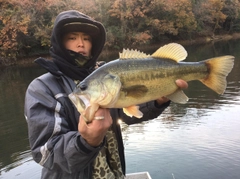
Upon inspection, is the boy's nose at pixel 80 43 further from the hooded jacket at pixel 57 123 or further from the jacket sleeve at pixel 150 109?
the jacket sleeve at pixel 150 109

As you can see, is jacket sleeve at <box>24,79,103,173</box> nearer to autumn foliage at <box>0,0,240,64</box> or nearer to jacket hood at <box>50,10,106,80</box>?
jacket hood at <box>50,10,106,80</box>

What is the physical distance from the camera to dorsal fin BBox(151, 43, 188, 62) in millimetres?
2834

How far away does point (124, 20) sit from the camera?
46125 mm

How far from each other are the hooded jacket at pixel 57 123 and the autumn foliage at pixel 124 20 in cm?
3816

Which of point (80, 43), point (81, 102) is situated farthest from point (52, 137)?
point (80, 43)

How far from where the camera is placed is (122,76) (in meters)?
2.49

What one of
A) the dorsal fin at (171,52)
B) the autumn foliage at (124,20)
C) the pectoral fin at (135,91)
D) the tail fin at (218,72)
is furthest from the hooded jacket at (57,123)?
the autumn foliage at (124,20)

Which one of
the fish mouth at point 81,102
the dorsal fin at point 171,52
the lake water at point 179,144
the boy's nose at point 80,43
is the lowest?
the lake water at point 179,144

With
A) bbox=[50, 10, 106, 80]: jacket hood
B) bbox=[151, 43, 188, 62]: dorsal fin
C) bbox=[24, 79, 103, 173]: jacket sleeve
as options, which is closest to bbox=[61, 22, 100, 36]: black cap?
bbox=[50, 10, 106, 80]: jacket hood

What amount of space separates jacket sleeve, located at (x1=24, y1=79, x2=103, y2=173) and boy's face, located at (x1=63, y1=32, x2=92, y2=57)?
679mm

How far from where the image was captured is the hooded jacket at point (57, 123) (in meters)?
2.46

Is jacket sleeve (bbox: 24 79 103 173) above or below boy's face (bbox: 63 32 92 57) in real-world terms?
below

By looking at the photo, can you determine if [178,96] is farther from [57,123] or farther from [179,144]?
[179,144]

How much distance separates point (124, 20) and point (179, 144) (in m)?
39.4
